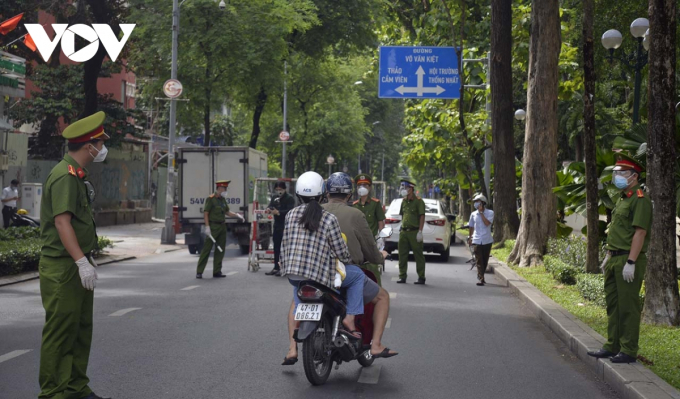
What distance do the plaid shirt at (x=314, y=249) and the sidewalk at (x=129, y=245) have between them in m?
9.31

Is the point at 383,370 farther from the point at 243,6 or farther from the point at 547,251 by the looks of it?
the point at 243,6

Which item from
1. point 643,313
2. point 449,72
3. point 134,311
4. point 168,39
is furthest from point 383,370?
point 168,39

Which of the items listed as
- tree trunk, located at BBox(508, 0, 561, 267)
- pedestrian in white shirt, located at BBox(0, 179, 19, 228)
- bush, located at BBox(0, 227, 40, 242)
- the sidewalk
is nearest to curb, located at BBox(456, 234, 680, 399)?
tree trunk, located at BBox(508, 0, 561, 267)

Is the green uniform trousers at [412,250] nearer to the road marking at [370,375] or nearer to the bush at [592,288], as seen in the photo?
the bush at [592,288]

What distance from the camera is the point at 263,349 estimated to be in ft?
29.6

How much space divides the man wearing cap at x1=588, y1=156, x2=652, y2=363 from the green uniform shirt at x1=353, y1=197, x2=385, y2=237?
23.9 feet

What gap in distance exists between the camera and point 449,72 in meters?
25.8

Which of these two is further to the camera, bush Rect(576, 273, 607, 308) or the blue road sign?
the blue road sign

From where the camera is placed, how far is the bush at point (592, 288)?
12.2m

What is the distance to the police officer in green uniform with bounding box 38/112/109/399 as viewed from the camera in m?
6.00

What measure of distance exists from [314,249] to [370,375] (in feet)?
4.67

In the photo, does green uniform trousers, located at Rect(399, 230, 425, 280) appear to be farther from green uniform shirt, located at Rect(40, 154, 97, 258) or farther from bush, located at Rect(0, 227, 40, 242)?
green uniform shirt, located at Rect(40, 154, 97, 258)

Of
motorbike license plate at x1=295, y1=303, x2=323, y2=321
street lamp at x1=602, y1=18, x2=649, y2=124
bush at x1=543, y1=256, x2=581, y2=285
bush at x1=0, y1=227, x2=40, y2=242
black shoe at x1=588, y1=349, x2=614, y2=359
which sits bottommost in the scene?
black shoe at x1=588, y1=349, x2=614, y2=359

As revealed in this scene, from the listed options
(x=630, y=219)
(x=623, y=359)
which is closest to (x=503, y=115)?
(x=630, y=219)
